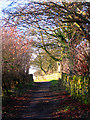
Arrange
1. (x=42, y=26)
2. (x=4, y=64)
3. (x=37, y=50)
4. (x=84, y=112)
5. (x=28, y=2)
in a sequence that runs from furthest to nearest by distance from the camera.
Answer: (x=37, y=50) → (x=42, y=26) → (x=4, y=64) → (x=28, y=2) → (x=84, y=112)

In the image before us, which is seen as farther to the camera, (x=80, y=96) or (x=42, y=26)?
(x=42, y=26)

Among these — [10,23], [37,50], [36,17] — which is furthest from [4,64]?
[37,50]

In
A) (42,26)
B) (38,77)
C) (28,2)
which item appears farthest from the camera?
(38,77)

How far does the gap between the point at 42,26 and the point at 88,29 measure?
3.58 meters

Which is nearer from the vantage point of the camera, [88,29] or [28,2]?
[88,29]

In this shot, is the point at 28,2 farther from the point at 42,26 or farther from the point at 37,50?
the point at 37,50

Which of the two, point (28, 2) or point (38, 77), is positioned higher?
point (28, 2)

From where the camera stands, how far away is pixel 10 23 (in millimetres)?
8609

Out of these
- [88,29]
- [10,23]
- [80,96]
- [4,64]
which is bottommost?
[80,96]

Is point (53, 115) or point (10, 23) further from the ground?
point (10, 23)

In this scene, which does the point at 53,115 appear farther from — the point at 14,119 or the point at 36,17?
the point at 36,17

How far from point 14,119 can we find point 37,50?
35.1ft

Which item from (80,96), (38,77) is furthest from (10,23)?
(38,77)

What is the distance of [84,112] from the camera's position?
22.2 ft
